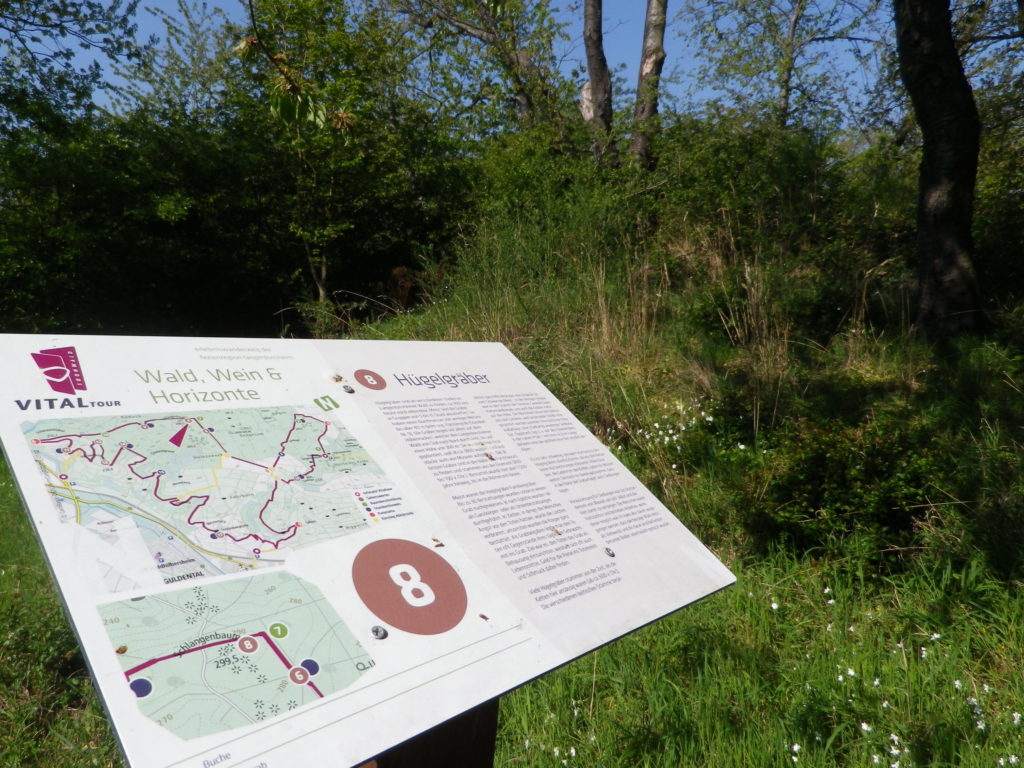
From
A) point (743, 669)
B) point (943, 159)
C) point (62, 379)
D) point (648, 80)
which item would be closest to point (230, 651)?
point (62, 379)

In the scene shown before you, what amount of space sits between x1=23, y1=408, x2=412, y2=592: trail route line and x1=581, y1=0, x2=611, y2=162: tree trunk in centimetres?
890

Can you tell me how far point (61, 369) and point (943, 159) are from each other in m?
5.50

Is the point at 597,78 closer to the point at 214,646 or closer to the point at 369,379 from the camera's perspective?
the point at 369,379

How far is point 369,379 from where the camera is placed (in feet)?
6.32

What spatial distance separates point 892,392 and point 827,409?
486 mm

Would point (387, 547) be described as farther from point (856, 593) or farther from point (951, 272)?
point (951, 272)

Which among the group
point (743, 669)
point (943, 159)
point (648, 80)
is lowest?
point (743, 669)

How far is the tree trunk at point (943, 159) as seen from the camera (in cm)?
485

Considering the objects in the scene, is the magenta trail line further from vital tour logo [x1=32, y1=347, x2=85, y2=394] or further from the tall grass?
the tall grass

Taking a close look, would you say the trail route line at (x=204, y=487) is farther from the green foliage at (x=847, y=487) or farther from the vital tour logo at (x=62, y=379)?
the green foliage at (x=847, y=487)

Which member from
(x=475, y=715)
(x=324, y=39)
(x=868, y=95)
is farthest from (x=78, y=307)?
(x=868, y=95)

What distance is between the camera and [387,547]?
1.45 m

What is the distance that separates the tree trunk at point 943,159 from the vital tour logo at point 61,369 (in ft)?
17.1

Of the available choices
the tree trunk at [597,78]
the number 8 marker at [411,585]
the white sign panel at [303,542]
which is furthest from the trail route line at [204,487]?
the tree trunk at [597,78]
